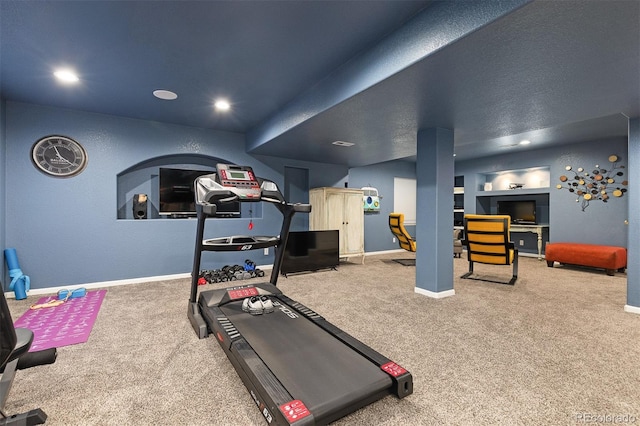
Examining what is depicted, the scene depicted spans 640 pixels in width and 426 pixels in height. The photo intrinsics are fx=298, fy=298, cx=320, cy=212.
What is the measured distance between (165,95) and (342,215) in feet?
11.4

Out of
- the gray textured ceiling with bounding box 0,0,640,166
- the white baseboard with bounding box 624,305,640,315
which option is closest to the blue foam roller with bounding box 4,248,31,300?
the gray textured ceiling with bounding box 0,0,640,166

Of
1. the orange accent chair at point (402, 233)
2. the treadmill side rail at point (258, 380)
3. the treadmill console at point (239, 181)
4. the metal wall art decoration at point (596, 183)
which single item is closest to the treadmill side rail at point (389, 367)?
the treadmill side rail at point (258, 380)

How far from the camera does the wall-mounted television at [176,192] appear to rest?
4.62 m

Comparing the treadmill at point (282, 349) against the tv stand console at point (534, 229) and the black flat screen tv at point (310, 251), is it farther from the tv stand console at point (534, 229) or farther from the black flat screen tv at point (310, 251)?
the tv stand console at point (534, 229)

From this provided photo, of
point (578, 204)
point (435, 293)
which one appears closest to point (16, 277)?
point (435, 293)

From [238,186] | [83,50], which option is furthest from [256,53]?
[83,50]

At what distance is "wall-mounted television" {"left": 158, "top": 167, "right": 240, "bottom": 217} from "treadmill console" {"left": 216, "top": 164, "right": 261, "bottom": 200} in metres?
2.11

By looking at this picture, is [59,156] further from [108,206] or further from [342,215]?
[342,215]

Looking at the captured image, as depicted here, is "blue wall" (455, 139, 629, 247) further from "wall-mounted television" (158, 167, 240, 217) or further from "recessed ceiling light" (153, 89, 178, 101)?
"recessed ceiling light" (153, 89, 178, 101)

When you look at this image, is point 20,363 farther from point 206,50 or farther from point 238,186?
point 206,50

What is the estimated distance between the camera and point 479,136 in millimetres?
4082

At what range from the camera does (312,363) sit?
68.8 inches

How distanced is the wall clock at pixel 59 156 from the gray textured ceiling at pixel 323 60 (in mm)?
479

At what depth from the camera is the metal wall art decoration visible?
5.38 metres
